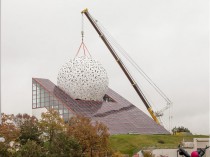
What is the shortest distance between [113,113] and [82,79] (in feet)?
21.9

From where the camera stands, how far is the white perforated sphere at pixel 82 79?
5822cm

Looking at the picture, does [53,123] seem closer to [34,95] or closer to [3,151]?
[3,151]

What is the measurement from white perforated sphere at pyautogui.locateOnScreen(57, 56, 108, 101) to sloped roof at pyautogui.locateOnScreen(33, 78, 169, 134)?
3.26 feet

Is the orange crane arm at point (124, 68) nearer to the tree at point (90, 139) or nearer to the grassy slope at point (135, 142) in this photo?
the grassy slope at point (135, 142)

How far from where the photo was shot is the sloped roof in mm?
55094

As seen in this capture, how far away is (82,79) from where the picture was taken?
58000 millimetres

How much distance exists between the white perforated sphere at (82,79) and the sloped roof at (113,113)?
993 mm

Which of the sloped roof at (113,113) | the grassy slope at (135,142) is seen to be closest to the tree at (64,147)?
the grassy slope at (135,142)

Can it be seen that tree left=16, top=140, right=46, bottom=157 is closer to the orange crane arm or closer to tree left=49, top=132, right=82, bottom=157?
tree left=49, top=132, right=82, bottom=157

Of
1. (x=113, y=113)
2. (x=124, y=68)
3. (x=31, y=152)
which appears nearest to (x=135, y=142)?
(x=113, y=113)

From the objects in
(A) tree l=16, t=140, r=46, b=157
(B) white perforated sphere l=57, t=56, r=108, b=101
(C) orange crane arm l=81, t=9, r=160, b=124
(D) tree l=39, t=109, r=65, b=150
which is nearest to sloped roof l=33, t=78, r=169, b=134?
(B) white perforated sphere l=57, t=56, r=108, b=101

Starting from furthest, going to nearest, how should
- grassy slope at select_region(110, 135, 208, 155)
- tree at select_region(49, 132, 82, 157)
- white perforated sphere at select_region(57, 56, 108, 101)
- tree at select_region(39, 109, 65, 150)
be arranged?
1. white perforated sphere at select_region(57, 56, 108, 101)
2. grassy slope at select_region(110, 135, 208, 155)
3. tree at select_region(39, 109, 65, 150)
4. tree at select_region(49, 132, 82, 157)

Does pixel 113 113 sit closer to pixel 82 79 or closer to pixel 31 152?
pixel 82 79

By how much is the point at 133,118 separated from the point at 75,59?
1215 cm
